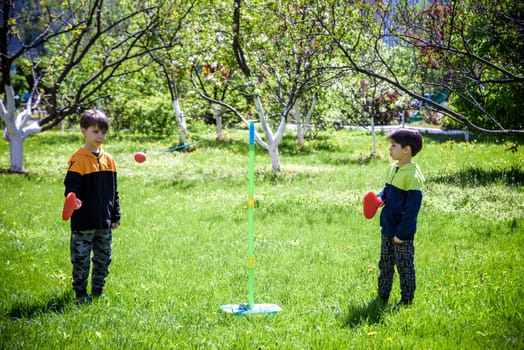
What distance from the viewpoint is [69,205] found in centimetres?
447

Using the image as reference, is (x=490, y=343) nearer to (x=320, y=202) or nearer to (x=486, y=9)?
(x=486, y=9)

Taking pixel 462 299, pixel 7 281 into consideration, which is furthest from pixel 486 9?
pixel 7 281

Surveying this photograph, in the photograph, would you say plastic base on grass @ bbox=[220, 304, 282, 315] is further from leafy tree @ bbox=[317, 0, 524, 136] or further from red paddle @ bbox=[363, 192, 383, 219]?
leafy tree @ bbox=[317, 0, 524, 136]

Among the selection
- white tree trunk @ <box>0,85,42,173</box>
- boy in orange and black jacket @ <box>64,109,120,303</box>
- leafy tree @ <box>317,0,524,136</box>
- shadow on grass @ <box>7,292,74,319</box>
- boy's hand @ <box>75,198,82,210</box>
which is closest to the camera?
boy's hand @ <box>75,198,82,210</box>

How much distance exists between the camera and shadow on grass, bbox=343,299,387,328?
15.1ft

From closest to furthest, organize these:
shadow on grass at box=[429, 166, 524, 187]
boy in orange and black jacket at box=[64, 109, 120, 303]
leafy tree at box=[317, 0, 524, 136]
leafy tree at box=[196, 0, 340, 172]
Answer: boy in orange and black jacket at box=[64, 109, 120, 303]
leafy tree at box=[317, 0, 524, 136]
shadow on grass at box=[429, 166, 524, 187]
leafy tree at box=[196, 0, 340, 172]

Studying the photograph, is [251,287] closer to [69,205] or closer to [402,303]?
[402,303]

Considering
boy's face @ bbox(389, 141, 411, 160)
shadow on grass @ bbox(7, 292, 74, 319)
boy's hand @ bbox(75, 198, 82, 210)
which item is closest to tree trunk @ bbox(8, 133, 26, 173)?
shadow on grass @ bbox(7, 292, 74, 319)

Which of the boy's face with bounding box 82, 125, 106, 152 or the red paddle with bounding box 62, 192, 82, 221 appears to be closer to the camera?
the red paddle with bounding box 62, 192, 82, 221

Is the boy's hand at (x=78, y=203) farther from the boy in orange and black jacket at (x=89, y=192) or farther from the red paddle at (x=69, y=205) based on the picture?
the boy in orange and black jacket at (x=89, y=192)

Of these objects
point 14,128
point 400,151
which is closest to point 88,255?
point 400,151

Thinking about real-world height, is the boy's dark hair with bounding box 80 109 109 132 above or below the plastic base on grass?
above

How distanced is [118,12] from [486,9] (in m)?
18.5

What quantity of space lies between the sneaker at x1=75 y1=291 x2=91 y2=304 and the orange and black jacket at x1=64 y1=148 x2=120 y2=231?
68cm
